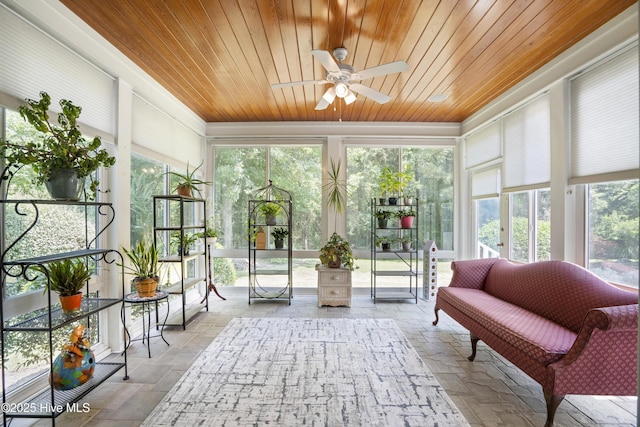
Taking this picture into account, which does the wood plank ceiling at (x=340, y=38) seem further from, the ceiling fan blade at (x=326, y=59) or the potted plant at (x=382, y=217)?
the potted plant at (x=382, y=217)

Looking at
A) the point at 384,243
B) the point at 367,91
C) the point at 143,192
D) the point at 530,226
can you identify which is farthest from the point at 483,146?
the point at 143,192

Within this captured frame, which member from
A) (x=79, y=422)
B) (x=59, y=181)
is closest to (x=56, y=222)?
(x=59, y=181)

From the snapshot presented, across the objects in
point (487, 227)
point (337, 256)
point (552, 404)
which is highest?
point (487, 227)

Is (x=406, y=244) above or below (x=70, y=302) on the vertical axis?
above

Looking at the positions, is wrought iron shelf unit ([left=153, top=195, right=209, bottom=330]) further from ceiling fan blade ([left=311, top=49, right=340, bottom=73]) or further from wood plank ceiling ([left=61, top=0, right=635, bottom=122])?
ceiling fan blade ([left=311, top=49, right=340, bottom=73])

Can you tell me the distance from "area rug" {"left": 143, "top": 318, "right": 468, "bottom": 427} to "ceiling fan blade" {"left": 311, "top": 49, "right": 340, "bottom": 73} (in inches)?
95.4

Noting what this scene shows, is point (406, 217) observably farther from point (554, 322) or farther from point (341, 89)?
point (341, 89)

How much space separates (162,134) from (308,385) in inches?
127

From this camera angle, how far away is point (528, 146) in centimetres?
329

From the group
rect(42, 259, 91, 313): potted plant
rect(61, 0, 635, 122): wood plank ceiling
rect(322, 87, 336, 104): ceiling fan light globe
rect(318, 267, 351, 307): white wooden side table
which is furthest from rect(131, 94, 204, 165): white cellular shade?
rect(318, 267, 351, 307): white wooden side table

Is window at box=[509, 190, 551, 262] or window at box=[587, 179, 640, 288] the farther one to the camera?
window at box=[509, 190, 551, 262]

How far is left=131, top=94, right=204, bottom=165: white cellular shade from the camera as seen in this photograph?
3172 millimetres

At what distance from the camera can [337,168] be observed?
474 centimetres

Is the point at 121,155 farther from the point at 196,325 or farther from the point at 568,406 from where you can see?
the point at 568,406
